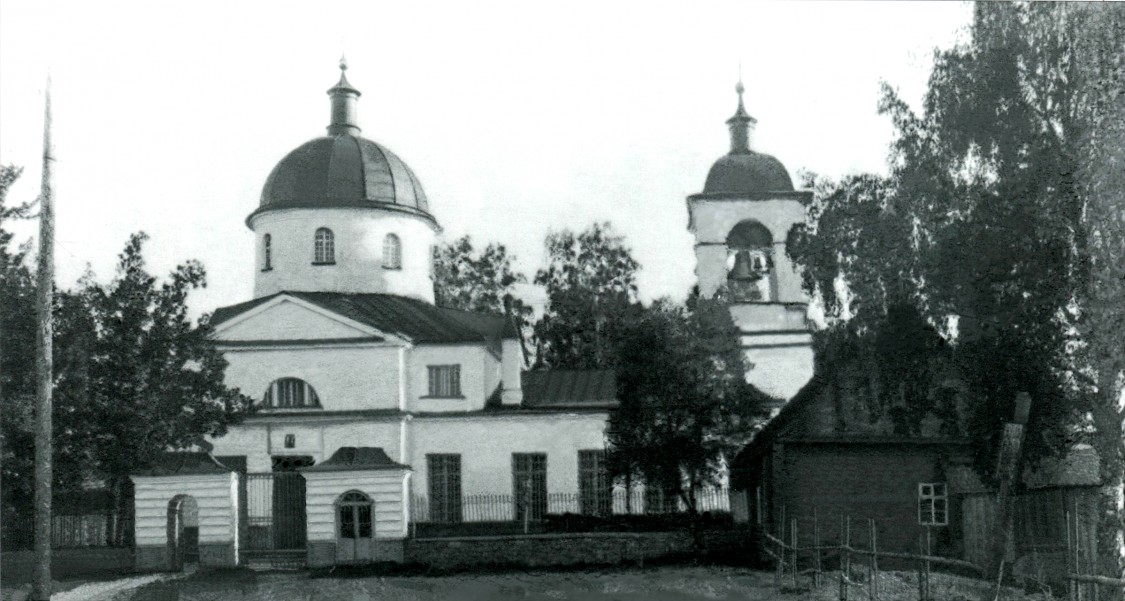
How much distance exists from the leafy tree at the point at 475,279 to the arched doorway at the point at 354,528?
20.0 meters

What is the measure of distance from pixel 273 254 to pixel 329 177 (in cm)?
246

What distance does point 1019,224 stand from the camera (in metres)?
25.9

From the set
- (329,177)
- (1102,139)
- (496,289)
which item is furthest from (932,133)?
(496,289)

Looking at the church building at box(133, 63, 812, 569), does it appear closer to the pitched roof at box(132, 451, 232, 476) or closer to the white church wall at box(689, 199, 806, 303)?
the white church wall at box(689, 199, 806, 303)

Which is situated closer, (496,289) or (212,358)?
(212,358)

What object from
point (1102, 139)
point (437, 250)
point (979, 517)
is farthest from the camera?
point (437, 250)

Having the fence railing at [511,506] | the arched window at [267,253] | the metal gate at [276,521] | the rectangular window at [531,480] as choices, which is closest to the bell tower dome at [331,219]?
the arched window at [267,253]

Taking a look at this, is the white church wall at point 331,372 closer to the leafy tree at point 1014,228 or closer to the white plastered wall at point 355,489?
the white plastered wall at point 355,489

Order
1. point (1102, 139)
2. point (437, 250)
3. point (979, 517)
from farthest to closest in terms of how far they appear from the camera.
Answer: point (437, 250), point (979, 517), point (1102, 139)

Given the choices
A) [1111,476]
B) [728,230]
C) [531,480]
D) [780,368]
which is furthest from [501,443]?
[1111,476]

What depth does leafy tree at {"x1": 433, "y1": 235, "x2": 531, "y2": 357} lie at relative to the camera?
4878 cm

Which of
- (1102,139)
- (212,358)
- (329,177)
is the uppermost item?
(329,177)

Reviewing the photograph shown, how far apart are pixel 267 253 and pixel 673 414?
13.9 meters

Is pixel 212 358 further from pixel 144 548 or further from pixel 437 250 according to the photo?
pixel 437 250
